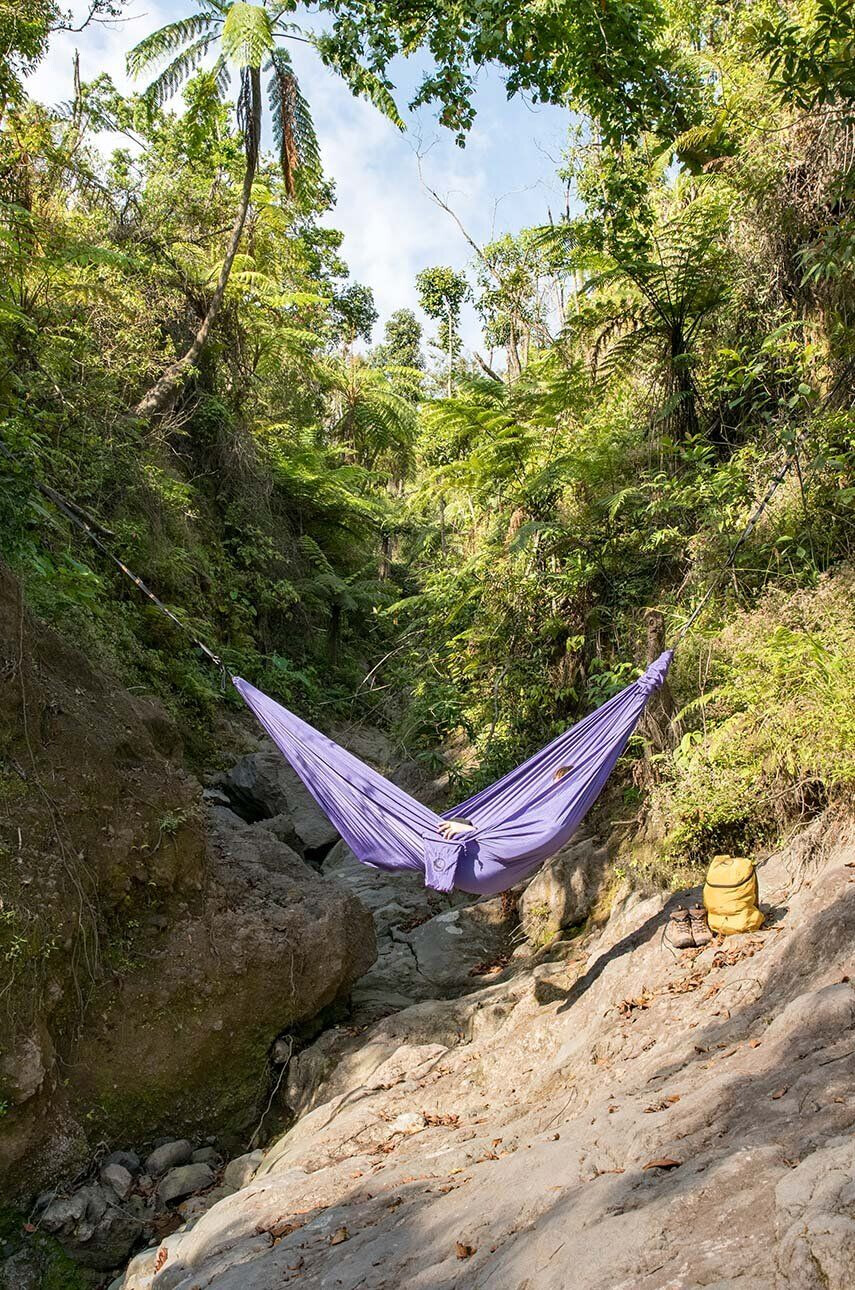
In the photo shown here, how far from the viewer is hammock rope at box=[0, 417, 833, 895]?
11.5 ft

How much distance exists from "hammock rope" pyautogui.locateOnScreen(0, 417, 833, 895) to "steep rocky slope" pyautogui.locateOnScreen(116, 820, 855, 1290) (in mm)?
635

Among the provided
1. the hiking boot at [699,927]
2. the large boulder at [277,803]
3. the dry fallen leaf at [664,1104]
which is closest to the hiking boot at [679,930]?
the hiking boot at [699,927]

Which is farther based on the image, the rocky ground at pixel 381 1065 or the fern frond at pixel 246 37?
the fern frond at pixel 246 37

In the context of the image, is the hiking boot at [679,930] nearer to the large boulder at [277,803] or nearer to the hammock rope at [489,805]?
the hammock rope at [489,805]

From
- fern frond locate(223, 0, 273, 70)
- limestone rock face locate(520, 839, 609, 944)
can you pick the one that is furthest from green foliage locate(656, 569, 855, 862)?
fern frond locate(223, 0, 273, 70)

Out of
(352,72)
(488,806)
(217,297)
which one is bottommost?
(488,806)

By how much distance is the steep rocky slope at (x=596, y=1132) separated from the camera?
1.52 meters

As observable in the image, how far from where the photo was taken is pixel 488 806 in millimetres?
3754

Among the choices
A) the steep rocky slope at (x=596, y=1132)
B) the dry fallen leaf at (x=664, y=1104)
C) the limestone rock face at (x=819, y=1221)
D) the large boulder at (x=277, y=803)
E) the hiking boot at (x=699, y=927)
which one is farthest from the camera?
the large boulder at (x=277, y=803)

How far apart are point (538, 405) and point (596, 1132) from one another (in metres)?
4.49

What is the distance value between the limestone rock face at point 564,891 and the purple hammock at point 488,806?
1046mm

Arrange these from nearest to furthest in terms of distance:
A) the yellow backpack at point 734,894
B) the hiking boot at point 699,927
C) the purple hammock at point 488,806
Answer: the yellow backpack at point 734,894 → the hiking boot at point 699,927 → the purple hammock at point 488,806

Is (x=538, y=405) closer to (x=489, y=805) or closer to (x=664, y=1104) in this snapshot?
(x=489, y=805)

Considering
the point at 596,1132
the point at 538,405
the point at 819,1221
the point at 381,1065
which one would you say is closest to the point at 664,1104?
the point at 596,1132
